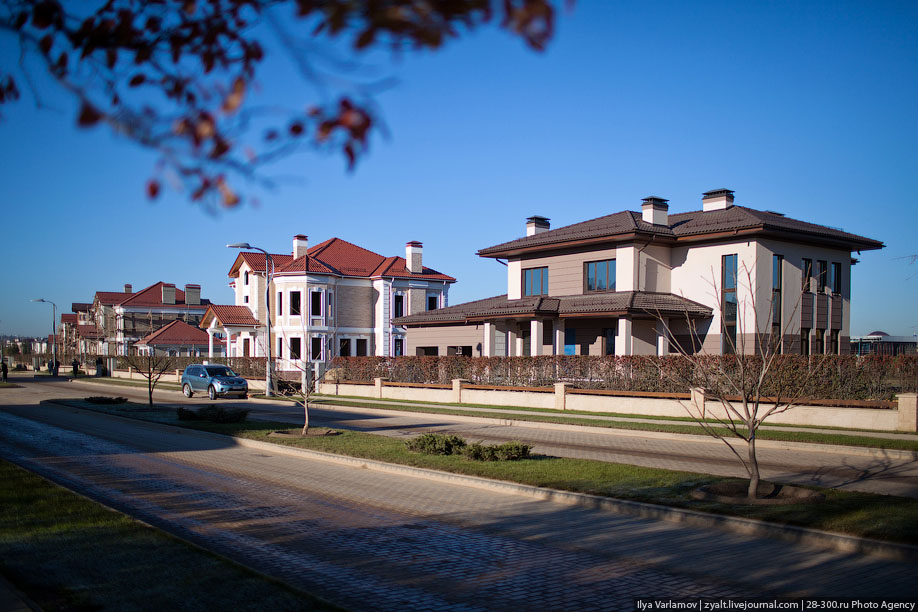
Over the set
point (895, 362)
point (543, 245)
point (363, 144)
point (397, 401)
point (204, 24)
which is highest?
point (543, 245)


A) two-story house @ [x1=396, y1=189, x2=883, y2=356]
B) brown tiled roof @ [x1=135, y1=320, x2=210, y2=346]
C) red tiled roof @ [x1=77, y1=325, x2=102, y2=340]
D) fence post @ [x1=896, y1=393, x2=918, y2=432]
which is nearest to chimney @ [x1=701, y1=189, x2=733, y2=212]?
two-story house @ [x1=396, y1=189, x2=883, y2=356]

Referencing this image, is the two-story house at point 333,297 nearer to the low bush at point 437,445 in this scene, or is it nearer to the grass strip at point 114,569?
the low bush at point 437,445

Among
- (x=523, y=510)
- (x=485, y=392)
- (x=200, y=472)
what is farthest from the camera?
(x=485, y=392)

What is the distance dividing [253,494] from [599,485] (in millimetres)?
5573

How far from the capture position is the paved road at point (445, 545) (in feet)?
22.1

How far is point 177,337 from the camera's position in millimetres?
74125

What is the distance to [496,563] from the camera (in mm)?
7699

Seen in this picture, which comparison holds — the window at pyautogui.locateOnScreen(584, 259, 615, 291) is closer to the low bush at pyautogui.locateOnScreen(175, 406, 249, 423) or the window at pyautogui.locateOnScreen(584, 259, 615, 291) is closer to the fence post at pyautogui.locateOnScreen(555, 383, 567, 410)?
the fence post at pyautogui.locateOnScreen(555, 383, 567, 410)

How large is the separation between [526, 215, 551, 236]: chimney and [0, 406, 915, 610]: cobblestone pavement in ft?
91.9

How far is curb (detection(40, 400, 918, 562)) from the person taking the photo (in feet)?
25.8

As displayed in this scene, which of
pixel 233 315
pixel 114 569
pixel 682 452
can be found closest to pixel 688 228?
pixel 682 452

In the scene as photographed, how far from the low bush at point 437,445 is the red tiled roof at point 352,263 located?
37523 mm

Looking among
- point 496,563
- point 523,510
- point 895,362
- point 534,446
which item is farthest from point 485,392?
point 496,563

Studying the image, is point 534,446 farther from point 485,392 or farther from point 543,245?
point 543,245
